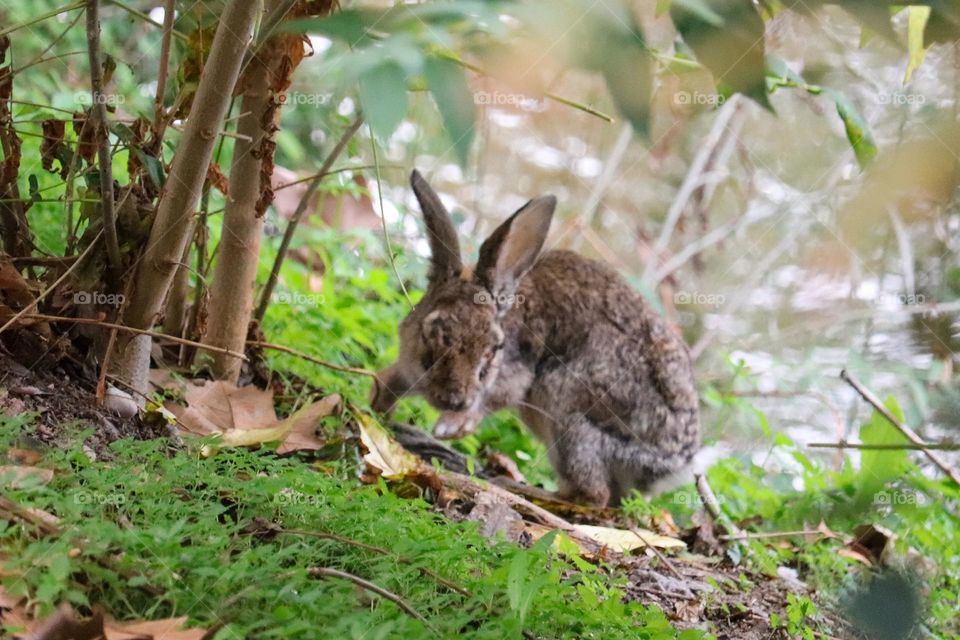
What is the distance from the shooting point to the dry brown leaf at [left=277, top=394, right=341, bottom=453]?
3496 mm

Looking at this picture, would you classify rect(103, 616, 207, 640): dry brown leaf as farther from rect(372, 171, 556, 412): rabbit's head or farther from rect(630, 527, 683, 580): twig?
rect(372, 171, 556, 412): rabbit's head

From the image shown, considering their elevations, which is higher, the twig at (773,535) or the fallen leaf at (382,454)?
the fallen leaf at (382,454)

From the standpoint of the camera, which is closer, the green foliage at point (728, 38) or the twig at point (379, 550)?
the green foliage at point (728, 38)

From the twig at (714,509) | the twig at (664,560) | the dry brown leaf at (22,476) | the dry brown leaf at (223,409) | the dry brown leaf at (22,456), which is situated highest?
the dry brown leaf at (22,476)

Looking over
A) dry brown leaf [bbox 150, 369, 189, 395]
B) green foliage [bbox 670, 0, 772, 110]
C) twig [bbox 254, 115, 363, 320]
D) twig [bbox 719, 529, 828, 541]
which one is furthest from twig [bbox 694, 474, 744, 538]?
green foliage [bbox 670, 0, 772, 110]

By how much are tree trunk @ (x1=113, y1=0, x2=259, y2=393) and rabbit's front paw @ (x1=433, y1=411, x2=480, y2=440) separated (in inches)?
62.8

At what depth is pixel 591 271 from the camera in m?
5.30

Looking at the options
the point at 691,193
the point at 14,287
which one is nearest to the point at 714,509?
the point at 14,287

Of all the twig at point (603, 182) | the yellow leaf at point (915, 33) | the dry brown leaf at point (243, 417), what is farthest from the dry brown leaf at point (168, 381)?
the twig at point (603, 182)

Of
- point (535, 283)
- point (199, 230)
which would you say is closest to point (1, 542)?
point (199, 230)

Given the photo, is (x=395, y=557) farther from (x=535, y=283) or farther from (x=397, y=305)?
(x=397, y=305)

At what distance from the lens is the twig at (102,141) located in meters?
2.79

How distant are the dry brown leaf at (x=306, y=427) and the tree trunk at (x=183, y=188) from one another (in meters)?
0.54

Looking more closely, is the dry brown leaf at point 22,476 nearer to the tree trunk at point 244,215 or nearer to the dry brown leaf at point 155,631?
the dry brown leaf at point 155,631
